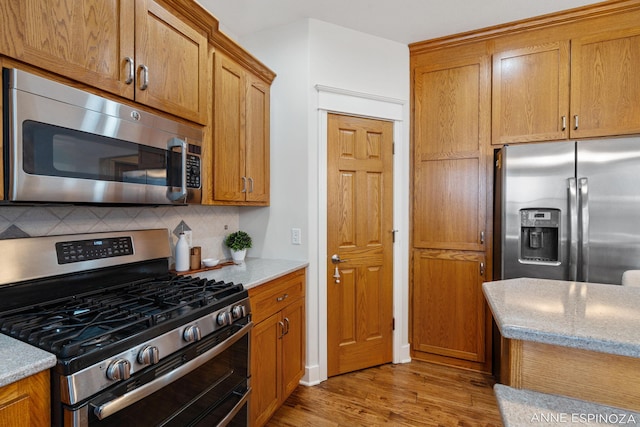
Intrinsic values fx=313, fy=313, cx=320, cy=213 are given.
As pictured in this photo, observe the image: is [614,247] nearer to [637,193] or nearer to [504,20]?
[637,193]

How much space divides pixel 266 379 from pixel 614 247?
2.34 meters

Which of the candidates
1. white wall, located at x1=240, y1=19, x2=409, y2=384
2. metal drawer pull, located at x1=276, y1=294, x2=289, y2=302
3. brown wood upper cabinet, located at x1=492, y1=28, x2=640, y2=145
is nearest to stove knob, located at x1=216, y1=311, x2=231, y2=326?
metal drawer pull, located at x1=276, y1=294, x2=289, y2=302

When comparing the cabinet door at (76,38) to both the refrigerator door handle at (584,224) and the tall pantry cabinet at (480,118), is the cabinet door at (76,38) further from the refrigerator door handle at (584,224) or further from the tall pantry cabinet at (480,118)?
the refrigerator door handle at (584,224)

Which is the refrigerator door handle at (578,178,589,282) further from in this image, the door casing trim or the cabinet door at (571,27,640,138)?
the door casing trim

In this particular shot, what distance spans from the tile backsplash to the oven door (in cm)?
84

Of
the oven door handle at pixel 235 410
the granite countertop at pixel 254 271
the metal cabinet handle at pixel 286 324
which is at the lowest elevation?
the oven door handle at pixel 235 410

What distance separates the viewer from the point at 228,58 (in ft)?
6.48

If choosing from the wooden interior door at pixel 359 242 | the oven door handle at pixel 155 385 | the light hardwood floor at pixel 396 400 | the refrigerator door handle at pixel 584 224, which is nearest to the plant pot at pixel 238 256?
the wooden interior door at pixel 359 242

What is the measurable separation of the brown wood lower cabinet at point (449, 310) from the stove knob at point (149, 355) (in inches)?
85.7

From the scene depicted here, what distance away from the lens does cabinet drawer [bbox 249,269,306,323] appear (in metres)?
1.73

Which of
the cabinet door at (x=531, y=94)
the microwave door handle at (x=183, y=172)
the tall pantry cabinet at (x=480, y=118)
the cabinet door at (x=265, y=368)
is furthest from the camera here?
the cabinet door at (x=531, y=94)

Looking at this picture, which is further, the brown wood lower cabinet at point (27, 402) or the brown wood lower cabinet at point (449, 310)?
the brown wood lower cabinet at point (449, 310)

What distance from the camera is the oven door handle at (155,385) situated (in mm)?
898

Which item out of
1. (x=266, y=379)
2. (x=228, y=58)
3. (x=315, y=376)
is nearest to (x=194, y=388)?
(x=266, y=379)
